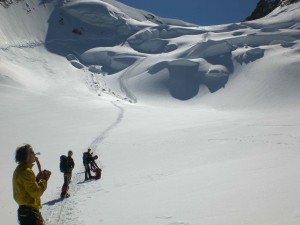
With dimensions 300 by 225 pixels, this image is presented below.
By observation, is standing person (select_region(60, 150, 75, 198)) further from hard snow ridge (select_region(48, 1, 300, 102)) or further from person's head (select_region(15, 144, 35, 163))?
hard snow ridge (select_region(48, 1, 300, 102))

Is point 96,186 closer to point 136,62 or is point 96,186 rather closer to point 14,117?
point 14,117

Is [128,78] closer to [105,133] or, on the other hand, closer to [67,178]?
[105,133]

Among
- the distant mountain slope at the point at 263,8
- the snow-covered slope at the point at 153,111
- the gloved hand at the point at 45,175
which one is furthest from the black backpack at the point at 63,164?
the distant mountain slope at the point at 263,8

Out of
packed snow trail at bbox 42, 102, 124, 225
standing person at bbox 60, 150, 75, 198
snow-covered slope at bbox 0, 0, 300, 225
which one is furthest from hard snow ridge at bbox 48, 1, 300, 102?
standing person at bbox 60, 150, 75, 198

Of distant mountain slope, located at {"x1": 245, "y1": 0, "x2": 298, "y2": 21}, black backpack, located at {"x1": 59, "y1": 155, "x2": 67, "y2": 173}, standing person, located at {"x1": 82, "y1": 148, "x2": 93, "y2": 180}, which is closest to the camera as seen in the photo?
black backpack, located at {"x1": 59, "y1": 155, "x2": 67, "y2": 173}

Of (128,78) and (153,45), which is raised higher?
(153,45)

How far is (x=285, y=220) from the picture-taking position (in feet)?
18.5


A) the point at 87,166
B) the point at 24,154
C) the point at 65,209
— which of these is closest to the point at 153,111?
the point at 87,166

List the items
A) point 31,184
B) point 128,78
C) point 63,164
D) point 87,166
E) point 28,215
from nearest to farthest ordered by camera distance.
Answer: point 31,184 < point 28,215 < point 63,164 < point 87,166 < point 128,78

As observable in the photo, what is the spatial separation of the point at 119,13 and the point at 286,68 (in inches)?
1759

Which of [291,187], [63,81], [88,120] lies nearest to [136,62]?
[63,81]

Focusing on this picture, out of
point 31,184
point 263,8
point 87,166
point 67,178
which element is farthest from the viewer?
point 263,8

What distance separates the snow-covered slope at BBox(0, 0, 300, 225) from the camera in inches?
330

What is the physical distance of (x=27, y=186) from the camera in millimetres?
4332
